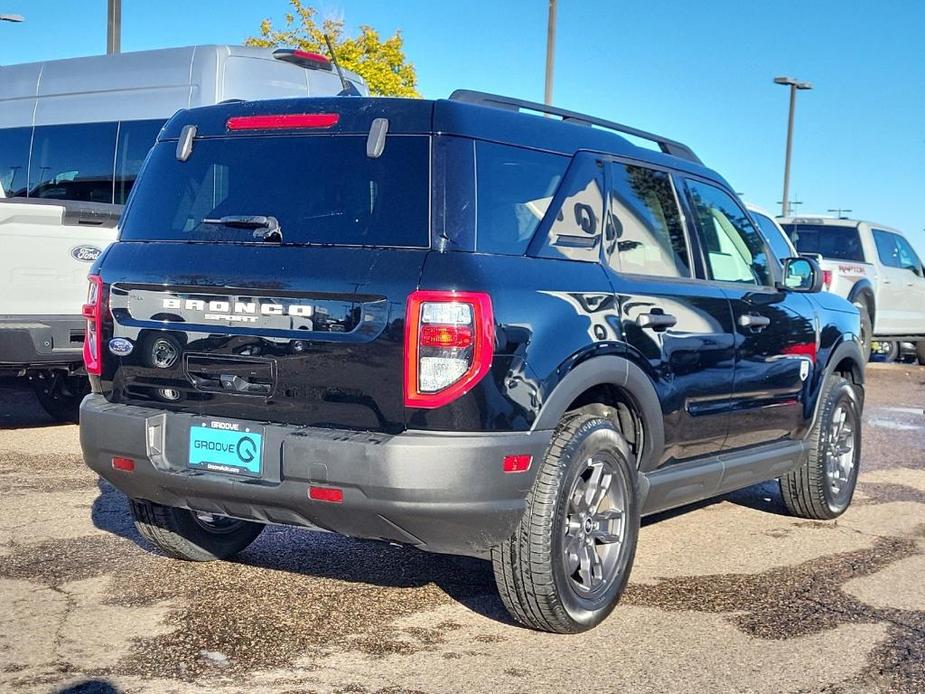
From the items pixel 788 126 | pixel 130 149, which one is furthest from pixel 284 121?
pixel 788 126

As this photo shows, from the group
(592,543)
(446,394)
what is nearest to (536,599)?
(592,543)

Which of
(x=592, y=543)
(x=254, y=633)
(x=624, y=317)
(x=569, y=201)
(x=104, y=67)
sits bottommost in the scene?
(x=254, y=633)

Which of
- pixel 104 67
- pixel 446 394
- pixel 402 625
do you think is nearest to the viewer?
pixel 446 394

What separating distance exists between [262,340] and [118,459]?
0.75 meters

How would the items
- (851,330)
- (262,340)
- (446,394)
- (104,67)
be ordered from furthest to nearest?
(104,67), (851,330), (262,340), (446,394)

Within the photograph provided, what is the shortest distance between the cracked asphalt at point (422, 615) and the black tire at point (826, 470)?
0.38ft

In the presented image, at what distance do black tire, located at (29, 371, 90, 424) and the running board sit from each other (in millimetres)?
5587

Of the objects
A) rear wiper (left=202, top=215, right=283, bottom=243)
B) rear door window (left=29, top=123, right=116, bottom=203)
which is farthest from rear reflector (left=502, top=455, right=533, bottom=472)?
rear door window (left=29, top=123, right=116, bottom=203)

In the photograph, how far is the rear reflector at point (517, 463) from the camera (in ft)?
13.3

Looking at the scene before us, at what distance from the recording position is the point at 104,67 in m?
10.9

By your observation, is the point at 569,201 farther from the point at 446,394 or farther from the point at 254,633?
the point at 254,633

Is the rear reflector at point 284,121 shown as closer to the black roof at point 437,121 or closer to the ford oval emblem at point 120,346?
the black roof at point 437,121

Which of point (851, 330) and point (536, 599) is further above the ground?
point (851, 330)

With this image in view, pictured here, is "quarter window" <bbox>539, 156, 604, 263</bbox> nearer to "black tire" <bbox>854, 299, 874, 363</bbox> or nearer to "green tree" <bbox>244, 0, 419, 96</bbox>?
"black tire" <bbox>854, 299, 874, 363</bbox>
